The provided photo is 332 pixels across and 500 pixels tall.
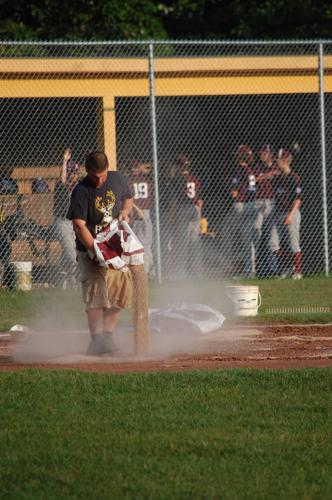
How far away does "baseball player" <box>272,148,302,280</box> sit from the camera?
57.7 ft

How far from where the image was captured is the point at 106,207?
1015 centimetres

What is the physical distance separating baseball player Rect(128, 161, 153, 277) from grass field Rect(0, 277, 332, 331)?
729mm

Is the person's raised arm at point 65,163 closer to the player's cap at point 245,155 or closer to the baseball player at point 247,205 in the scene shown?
the baseball player at point 247,205

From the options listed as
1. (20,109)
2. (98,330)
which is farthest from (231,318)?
(20,109)

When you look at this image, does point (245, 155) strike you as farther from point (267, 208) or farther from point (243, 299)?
point (243, 299)

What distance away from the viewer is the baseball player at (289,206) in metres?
17.6

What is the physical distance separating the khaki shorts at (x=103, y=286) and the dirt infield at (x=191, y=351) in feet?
1.64

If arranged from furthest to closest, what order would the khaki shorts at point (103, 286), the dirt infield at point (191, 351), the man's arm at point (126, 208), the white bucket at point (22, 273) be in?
the white bucket at point (22, 273) < the man's arm at point (126, 208) < the khaki shorts at point (103, 286) < the dirt infield at point (191, 351)

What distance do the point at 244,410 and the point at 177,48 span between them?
911 inches

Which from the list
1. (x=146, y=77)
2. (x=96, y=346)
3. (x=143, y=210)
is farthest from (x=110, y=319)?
(x=146, y=77)

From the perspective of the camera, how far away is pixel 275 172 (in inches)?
701

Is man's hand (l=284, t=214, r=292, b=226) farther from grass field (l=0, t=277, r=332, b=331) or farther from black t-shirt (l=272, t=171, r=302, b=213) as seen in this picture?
grass field (l=0, t=277, r=332, b=331)

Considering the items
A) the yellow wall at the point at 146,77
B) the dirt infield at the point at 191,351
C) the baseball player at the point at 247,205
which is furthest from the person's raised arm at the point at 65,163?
the dirt infield at the point at 191,351

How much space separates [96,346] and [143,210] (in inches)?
269
